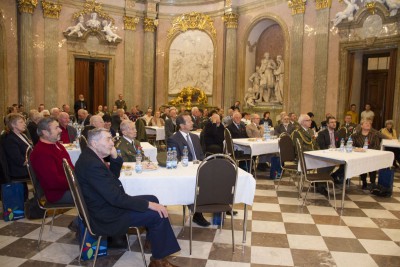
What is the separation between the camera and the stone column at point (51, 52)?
13.2 metres

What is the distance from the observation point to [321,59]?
37.6 ft

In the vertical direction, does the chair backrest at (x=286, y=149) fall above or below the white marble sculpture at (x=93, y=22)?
below

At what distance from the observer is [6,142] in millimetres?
4672

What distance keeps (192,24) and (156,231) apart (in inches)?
522

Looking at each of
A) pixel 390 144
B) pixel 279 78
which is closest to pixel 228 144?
pixel 390 144

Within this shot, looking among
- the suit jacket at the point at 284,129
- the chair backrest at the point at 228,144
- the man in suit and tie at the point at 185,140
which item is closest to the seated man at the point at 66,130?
the man in suit and tie at the point at 185,140

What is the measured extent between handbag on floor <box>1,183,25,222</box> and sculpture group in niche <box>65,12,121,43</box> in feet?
33.9

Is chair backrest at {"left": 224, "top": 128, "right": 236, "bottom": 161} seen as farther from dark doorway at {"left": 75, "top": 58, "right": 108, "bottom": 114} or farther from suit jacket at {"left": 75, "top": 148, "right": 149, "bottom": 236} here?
dark doorway at {"left": 75, "top": 58, "right": 108, "bottom": 114}

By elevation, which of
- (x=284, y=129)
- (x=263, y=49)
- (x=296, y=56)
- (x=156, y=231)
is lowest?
(x=156, y=231)

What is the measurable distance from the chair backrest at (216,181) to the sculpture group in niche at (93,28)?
467 inches

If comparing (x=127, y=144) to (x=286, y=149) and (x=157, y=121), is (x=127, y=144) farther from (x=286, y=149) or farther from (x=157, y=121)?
(x=157, y=121)

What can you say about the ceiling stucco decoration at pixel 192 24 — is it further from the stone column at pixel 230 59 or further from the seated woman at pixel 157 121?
the seated woman at pixel 157 121

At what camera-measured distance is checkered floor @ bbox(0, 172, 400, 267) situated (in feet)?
11.7

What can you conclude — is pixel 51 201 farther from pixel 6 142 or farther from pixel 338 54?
pixel 338 54
